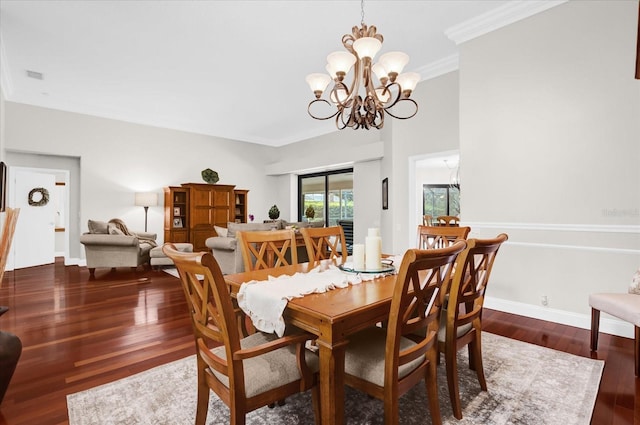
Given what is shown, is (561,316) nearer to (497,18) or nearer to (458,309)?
(458,309)

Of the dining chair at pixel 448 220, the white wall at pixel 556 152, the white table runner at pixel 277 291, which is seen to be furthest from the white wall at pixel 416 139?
the white table runner at pixel 277 291

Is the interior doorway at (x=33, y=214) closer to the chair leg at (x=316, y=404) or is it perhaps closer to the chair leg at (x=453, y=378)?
the chair leg at (x=316, y=404)

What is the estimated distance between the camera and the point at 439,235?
2805 mm

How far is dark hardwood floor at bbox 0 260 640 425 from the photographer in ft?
6.16

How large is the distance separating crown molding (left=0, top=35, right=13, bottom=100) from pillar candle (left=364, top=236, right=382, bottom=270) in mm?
5011

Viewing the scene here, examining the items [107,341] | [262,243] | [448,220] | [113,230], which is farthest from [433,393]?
[113,230]

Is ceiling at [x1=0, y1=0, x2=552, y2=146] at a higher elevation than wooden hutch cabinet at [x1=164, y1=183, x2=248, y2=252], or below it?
higher

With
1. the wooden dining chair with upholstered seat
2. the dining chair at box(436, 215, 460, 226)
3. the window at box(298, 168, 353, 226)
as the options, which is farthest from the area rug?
the window at box(298, 168, 353, 226)

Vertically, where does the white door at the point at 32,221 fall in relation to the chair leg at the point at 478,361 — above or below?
above

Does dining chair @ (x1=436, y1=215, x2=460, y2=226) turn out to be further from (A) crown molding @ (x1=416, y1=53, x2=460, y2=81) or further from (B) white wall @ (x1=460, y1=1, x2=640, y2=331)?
(A) crown molding @ (x1=416, y1=53, x2=460, y2=81)

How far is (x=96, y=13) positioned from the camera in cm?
328

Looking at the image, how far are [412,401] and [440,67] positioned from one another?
4.22 metres

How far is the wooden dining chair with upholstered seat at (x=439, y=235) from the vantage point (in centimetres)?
273

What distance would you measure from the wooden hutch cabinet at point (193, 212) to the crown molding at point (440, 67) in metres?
4.94
